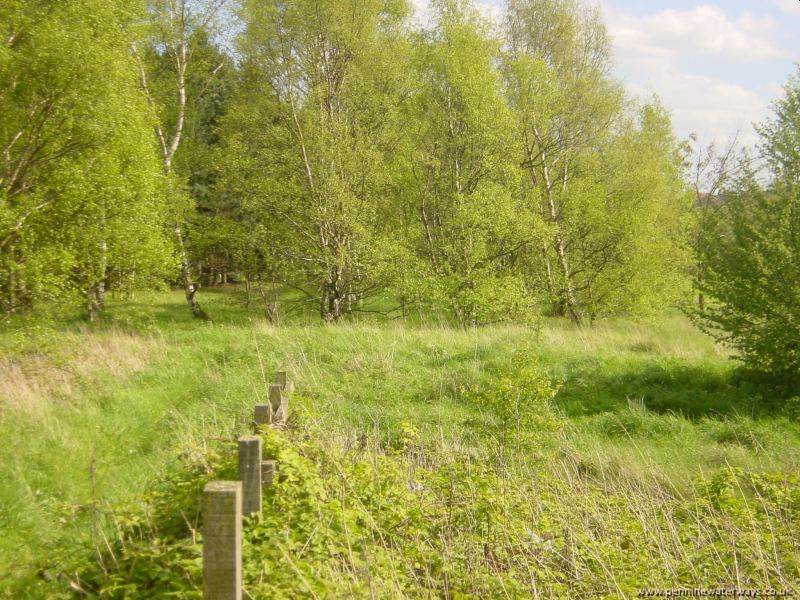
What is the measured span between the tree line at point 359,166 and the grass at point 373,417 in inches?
82.4

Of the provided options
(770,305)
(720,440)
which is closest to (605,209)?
(770,305)

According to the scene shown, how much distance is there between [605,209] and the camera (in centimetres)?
2106

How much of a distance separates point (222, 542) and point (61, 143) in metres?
11.7

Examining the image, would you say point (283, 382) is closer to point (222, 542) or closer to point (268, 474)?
point (268, 474)

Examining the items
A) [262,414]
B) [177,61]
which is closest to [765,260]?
[262,414]

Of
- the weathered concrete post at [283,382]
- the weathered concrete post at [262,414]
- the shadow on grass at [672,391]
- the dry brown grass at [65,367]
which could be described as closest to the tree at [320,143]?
the dry brown grass at [65,367]

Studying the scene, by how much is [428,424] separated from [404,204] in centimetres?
1220

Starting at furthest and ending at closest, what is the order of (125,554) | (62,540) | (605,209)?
(605,209) → (62,540) → (125,554)

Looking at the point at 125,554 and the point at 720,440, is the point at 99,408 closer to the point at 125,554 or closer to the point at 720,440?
the point at 125,554

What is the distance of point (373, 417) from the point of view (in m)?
8.69

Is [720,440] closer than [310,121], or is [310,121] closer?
[720,440]

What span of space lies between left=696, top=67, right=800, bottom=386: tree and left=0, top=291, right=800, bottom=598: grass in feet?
2.56

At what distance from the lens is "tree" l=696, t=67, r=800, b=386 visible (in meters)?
10.2

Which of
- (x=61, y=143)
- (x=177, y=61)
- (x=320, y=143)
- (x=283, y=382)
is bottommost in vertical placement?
(x=283, y=382)
